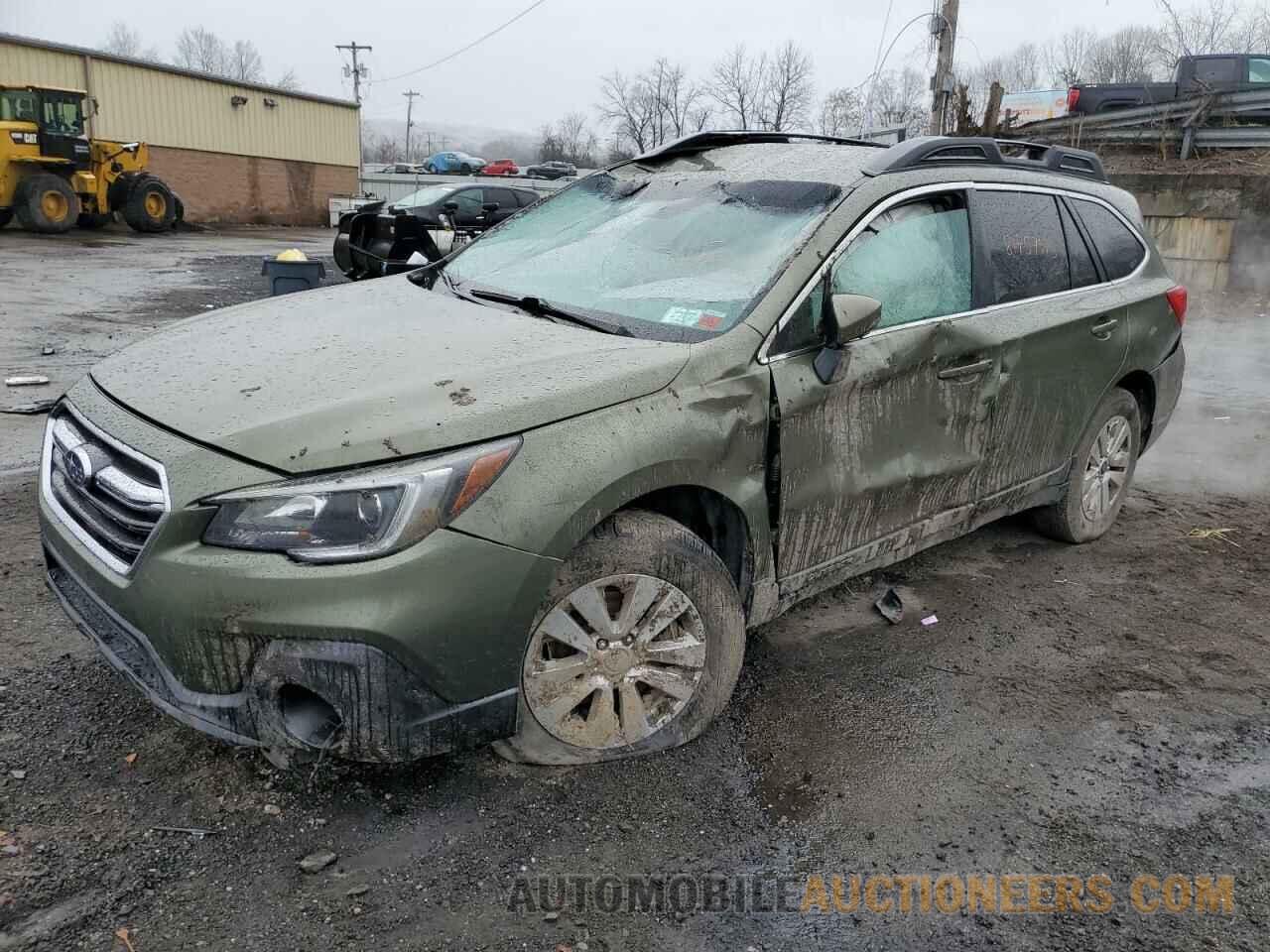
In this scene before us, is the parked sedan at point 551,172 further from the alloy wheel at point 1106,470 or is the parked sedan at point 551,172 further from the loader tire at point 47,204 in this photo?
the alloy wheel at point 1106,470

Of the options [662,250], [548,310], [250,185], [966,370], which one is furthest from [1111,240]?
[250,185]

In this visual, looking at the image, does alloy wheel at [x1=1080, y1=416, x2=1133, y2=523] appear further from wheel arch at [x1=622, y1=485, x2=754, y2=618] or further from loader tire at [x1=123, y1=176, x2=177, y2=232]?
loader tire at [x1=123, y1=176, x2=177, y2=232]

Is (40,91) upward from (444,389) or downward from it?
upward

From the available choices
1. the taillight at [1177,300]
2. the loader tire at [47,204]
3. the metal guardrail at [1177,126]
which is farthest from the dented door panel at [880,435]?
the loader tire at [47,204]

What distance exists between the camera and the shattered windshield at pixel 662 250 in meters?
3.06

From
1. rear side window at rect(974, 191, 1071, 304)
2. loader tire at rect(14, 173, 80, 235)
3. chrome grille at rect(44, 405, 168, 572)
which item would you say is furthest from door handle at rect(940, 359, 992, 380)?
loader tire at rect(14, 173, 80, 235)

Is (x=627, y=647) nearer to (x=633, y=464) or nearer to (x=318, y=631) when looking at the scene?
(x=633, y=464)

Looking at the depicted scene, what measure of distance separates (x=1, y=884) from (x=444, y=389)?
153cm

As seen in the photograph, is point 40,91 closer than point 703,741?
No

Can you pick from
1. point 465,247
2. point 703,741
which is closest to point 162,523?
point 703,741

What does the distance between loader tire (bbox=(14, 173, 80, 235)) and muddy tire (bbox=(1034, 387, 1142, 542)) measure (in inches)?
868

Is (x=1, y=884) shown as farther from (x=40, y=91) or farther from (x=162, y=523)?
(x=40, y=91)

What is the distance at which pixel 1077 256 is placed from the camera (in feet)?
14.1

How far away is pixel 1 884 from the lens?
2262 millimetres
